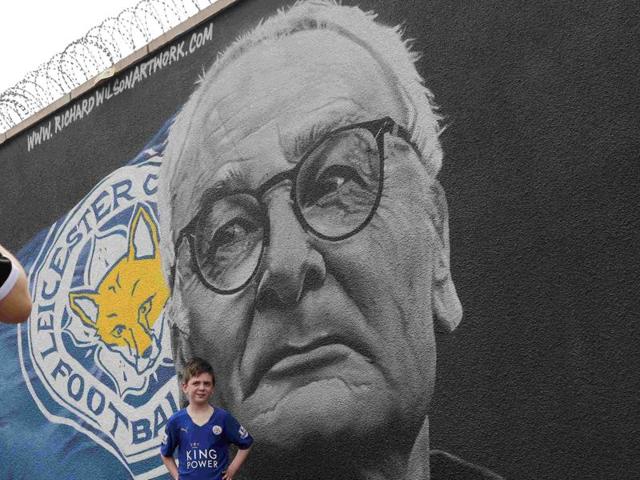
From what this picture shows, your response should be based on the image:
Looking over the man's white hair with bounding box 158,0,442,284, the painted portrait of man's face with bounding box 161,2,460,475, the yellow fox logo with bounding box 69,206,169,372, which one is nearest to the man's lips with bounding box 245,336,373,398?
the painted portrait of man's face with bounding box 161,2,460,475

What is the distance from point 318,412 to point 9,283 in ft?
11.8

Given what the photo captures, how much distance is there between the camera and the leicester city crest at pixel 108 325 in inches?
258

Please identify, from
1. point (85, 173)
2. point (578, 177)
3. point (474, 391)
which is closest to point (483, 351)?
point (474, 391)

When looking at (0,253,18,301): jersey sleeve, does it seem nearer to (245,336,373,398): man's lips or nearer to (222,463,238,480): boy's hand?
(222,463,238,480): boy's hand

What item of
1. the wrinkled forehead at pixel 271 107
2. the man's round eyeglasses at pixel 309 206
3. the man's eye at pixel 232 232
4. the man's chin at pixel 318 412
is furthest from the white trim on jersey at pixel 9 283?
the man's eye at pixel 232 232

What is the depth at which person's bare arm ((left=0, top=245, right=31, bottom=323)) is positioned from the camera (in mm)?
1849

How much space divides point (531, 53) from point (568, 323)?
1478 millimetres

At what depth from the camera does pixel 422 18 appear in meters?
5.20

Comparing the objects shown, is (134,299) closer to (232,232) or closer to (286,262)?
(232,232)

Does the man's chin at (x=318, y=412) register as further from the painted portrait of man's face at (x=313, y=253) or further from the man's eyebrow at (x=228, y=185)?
the man's eyebrow at (x=228, y=185)

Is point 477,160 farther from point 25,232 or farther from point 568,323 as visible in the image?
point 25,232

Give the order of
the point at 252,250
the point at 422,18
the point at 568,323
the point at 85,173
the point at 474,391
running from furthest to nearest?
the point at 85,173, the point at 252,250, the point at 422,18, the point at 474,391, the point at 568,323

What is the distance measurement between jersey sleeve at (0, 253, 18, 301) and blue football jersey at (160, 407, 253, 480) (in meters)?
2.81

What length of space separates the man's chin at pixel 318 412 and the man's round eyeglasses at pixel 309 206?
849 millimetres
